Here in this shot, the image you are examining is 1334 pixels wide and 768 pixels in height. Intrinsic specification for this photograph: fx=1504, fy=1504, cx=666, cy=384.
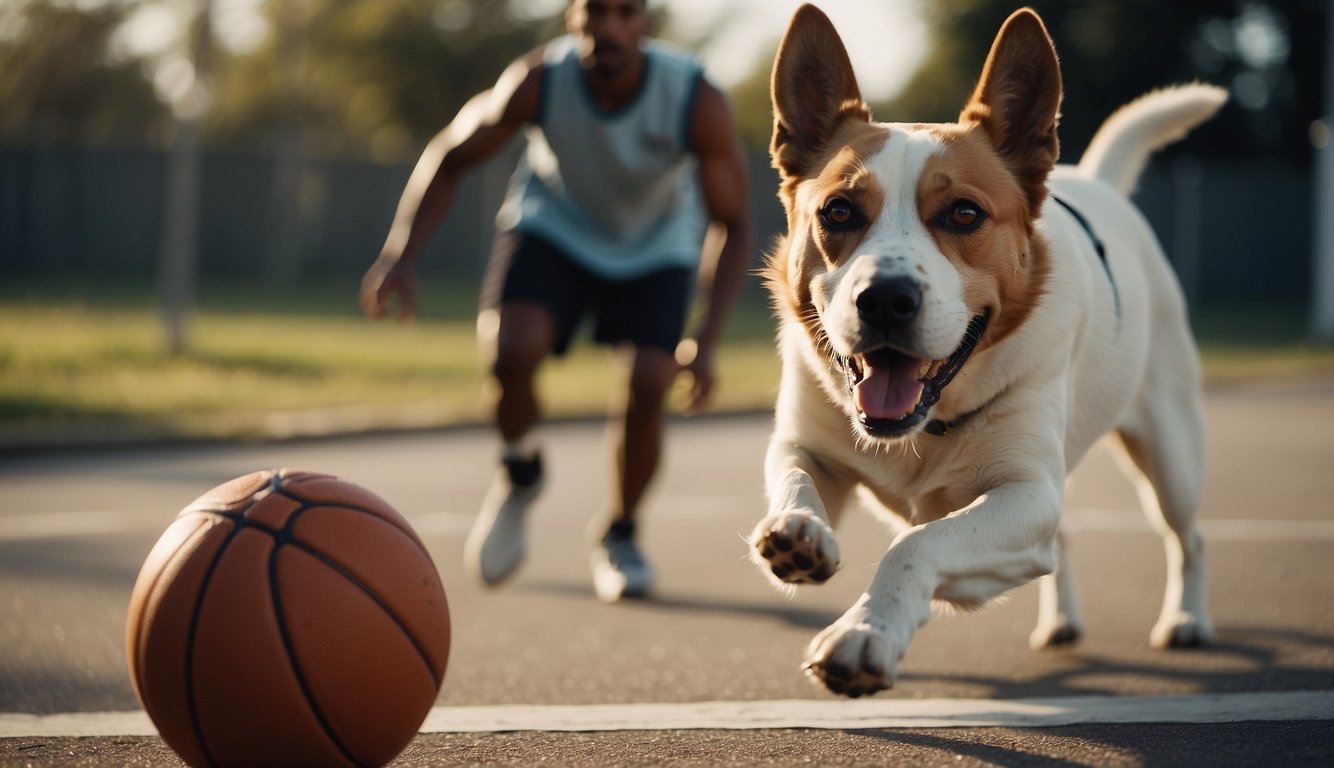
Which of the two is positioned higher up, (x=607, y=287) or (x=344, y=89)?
(x=344, y=89)

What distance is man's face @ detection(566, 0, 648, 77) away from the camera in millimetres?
5680

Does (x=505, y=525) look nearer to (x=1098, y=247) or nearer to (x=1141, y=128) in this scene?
(x=1098, y=247)

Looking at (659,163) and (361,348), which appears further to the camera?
(361,348)

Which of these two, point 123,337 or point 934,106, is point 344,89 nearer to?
point 934,106

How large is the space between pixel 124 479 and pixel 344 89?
32.2m

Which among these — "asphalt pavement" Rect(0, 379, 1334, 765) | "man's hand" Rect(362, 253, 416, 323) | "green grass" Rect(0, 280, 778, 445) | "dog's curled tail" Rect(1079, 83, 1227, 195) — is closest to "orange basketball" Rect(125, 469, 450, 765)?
"asphalt pavement" Rect(0, 379, 1334, 765)

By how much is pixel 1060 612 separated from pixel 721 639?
110 cm

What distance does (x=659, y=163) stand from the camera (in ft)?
19.6

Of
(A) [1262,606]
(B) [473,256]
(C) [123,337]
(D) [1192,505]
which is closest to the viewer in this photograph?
(D) [1192,505]

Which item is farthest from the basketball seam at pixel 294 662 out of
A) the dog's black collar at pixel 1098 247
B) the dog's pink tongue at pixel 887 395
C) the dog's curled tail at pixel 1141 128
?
the dog's curled tail at pixel 1141 128

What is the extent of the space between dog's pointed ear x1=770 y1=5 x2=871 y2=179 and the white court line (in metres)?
1.42

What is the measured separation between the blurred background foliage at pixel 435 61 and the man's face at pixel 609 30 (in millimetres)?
24335

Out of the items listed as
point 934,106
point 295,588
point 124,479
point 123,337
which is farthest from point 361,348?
point 934,106

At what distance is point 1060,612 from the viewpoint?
481 centimetres
